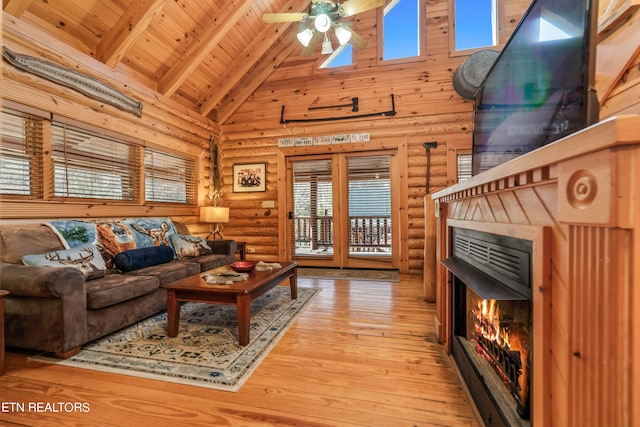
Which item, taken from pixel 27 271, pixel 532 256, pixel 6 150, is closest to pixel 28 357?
pixel 27 271

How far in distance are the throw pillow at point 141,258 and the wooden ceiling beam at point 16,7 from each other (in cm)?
239

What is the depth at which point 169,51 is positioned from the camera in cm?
407

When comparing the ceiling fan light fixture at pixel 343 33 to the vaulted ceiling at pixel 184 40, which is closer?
the vaulted ceiling at pixel 184 40

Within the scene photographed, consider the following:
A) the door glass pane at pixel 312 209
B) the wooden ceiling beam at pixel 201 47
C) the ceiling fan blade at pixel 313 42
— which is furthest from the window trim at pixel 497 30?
the wooden ceiling beam at pixel 201 47

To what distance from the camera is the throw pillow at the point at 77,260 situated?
2.15 metres

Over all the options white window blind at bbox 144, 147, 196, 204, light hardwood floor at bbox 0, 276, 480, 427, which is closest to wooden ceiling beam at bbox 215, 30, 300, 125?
white window blind at bbox 144, 147, 196, 204

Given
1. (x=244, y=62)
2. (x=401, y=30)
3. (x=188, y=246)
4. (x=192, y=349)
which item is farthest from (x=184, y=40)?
(x=192, y=349)

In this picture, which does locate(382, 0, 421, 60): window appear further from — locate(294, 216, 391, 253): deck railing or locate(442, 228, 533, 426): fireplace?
locate(442, 228, 533, 426): fireplace

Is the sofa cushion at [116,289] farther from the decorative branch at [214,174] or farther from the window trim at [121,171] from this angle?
the decorative branch at [214,174]

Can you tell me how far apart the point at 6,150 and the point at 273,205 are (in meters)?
3.39

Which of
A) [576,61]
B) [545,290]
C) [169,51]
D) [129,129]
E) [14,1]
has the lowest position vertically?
[545,290]

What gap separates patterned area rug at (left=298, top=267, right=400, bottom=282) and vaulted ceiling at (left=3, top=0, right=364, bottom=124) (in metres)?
3.39

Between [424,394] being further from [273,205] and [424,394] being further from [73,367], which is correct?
[273,205]

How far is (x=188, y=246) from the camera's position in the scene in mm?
3723
